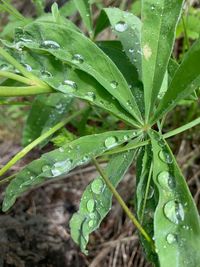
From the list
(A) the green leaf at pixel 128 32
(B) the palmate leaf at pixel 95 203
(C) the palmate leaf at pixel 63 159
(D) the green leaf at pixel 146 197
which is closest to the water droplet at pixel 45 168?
(C) the palmate leaf at pixel 63 159

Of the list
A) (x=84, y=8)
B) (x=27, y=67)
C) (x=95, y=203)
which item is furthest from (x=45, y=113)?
(x=95, y=203)

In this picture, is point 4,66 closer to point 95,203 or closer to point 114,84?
point 114,84

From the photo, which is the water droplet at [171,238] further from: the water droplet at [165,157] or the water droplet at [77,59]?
the water droplet at [77,59]

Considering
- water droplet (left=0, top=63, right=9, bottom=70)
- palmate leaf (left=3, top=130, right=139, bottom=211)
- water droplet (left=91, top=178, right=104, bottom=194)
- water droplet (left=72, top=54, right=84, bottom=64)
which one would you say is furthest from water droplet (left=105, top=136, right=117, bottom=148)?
water droplet (left=0, top=63, right=9, bottom=70)

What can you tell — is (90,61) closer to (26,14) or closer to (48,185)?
(48,185)

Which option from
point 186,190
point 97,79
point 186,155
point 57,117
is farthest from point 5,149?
point 186,190

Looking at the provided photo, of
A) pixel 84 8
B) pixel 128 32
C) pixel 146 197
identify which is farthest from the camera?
pixel 84 8

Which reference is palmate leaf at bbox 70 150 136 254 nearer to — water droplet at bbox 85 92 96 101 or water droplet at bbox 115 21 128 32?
water droplet at bbox 85 92 96 101

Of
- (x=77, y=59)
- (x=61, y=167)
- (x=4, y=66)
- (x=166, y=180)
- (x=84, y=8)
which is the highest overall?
(x=84, y=8)
